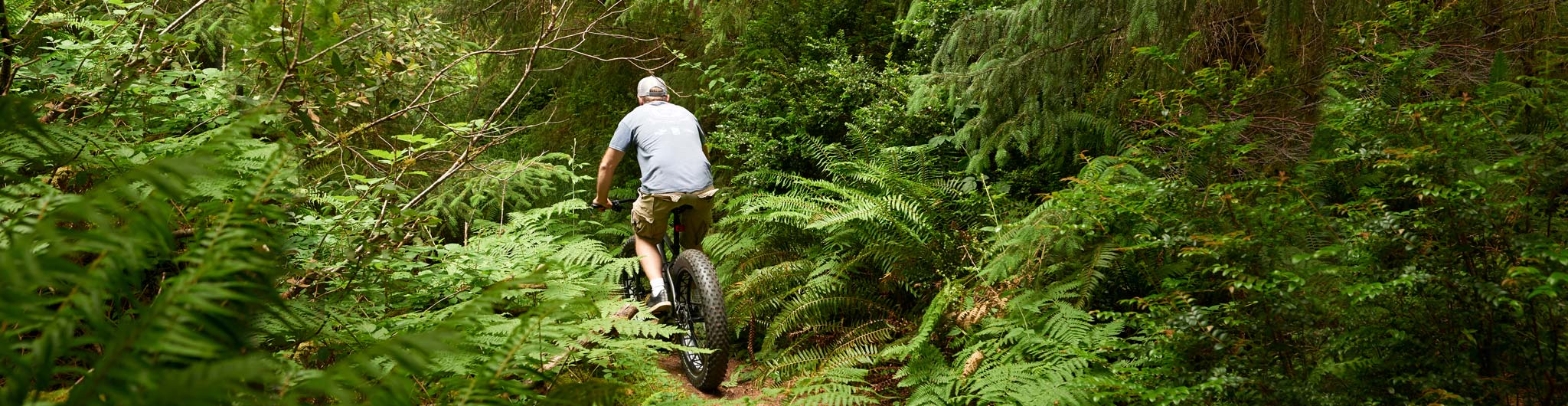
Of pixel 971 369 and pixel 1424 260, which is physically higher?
pixel 1424 260

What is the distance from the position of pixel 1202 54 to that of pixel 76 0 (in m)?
6.38

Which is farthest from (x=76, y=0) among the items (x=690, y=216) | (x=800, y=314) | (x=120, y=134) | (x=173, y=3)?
(x=800, y=314)

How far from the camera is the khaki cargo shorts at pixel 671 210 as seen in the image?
524 centimetres

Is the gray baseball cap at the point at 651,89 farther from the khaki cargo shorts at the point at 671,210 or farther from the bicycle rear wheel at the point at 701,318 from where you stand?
the bicycle rear wheel at the point at 701,318

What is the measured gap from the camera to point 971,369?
4230 millimetres

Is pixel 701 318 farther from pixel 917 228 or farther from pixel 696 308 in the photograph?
pixel 917 228

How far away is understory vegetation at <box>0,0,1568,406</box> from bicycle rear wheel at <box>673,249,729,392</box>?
0.25m

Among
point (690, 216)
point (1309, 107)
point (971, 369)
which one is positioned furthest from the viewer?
point (690, 216)

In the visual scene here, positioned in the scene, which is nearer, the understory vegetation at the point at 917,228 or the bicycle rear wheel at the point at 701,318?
the understory vegetation at the point at 917,228

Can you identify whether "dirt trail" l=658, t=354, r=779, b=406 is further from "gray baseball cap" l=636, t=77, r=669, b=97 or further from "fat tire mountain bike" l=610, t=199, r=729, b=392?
"gray baseball cap" l=636, t=77, r=669, b=97

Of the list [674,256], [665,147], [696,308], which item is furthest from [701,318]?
[665,147]

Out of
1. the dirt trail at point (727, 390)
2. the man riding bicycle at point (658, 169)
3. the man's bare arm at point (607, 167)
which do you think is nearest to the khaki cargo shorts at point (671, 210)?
the man riding bicycle at point (658, 169)

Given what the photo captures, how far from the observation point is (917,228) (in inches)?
218

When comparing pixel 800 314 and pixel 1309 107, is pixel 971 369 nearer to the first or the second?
pixel 800 314
